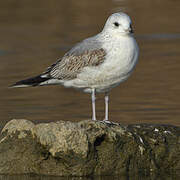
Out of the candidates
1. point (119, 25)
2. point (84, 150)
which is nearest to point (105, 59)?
point (119, 25)

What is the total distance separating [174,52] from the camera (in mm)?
19125

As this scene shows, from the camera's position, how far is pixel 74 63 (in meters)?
10.5

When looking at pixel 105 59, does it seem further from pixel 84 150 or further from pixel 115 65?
pixel 84 150

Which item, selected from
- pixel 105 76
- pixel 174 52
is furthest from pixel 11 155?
pixel 174 52

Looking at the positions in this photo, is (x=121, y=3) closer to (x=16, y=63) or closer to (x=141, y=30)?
(x=141, y=30)

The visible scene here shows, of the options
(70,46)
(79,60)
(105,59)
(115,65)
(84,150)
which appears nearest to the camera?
(84,150)

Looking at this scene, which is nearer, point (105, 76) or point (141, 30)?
point (105, 76)

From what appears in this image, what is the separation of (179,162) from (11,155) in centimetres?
215

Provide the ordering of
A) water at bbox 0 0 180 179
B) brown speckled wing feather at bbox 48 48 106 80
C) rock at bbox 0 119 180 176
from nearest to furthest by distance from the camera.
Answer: rock at bbox 0 119 180 176 < brown speckled wing feather at bbox 48 48 106 80 < water at bbox 0 0 180 179

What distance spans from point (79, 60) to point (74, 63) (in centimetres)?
12

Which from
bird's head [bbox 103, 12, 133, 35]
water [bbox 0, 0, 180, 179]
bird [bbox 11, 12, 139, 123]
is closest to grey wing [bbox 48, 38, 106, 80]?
bird [bbox 11, 12, 139, 123]

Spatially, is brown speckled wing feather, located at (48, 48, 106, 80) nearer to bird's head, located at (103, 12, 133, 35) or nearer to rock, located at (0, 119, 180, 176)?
bird's head, located at (103, 12, 133, 35)

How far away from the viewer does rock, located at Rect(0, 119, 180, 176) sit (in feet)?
29.8

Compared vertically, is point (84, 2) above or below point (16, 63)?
above
